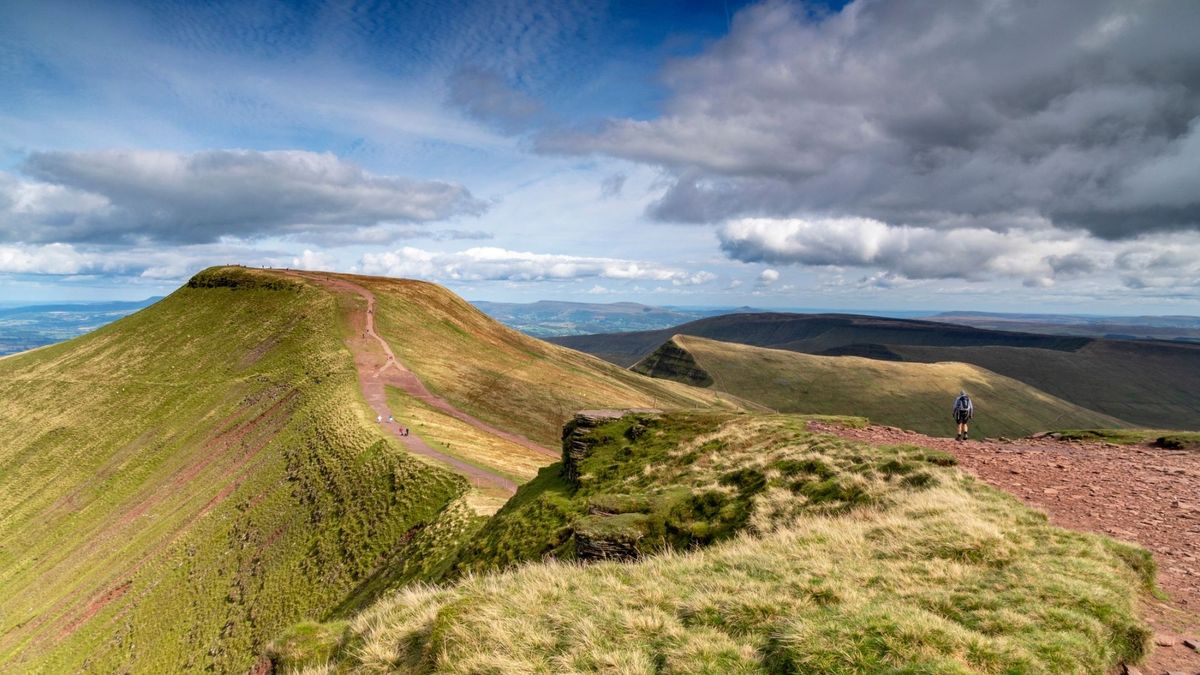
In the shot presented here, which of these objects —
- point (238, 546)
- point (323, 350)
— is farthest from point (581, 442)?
point (323, 350)

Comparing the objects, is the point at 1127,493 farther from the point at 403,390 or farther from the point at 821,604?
the point at 403,390

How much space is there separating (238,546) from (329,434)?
13128mm

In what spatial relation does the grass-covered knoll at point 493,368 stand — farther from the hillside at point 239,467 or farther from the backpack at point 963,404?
the backpack at point 963,404

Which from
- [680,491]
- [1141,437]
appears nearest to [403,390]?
[680,491]

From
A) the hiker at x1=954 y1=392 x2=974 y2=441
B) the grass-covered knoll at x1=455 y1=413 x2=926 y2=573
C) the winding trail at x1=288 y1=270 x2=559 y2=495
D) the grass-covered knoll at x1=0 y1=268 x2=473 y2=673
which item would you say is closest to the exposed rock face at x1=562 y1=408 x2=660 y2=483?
the grass-covered knoll at x1=455 y1=413 x2=926 y2=573

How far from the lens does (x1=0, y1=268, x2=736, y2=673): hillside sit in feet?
124

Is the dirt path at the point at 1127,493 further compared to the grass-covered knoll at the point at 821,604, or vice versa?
the dirt path at the point at 1127,493

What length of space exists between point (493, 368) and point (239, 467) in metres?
46.7

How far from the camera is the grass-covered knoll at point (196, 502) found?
37406mm

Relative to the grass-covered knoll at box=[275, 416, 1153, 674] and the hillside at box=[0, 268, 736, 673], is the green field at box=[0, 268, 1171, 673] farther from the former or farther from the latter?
the hillside at box=[0, 268, 736, 673]

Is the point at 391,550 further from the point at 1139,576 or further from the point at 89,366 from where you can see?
the point at 89,366

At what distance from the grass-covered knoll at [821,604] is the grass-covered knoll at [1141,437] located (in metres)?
14.9

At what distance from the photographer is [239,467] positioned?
56.1m

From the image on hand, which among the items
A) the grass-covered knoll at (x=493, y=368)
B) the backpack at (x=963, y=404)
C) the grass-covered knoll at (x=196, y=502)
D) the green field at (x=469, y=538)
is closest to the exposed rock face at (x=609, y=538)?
the green field at (x=469, y=538)
